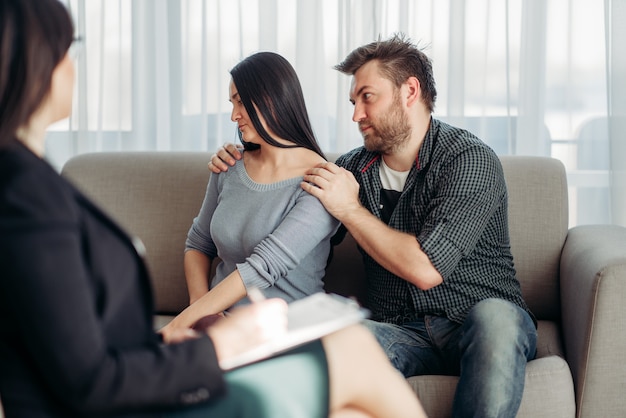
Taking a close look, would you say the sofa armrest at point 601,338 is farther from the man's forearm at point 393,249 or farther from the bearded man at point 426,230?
the man's forearm at point 393,249

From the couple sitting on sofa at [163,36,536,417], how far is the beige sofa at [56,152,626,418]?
110mm

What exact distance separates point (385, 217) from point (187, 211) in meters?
0.62

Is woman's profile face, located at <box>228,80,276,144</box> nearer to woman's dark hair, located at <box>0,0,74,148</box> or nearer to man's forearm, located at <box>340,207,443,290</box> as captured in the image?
man's forearm, located at <box>340,207,443,290</box>

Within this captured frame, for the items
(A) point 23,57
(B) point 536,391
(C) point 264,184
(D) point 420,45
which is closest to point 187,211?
(C) point 264,184

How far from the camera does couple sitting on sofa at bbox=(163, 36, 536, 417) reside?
178 cm

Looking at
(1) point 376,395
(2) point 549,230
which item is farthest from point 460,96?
(1) point 376,395

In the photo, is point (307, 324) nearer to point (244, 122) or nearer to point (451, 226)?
point (451, 226)

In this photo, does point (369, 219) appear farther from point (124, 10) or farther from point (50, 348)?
point (124, 10)

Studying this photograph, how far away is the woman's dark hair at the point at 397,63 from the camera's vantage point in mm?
2025

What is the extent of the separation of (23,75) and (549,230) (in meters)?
1.63

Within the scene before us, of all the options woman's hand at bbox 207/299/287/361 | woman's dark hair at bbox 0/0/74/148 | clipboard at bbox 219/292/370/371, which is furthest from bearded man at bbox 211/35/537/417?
woman's dark hair at bbox 0/0/74/148

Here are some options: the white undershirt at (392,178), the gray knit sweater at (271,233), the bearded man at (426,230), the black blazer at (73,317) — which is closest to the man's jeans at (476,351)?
the bearded man at (426,230)

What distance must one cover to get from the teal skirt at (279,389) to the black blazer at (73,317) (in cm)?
6

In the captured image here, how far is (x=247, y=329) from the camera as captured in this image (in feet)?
3.22
